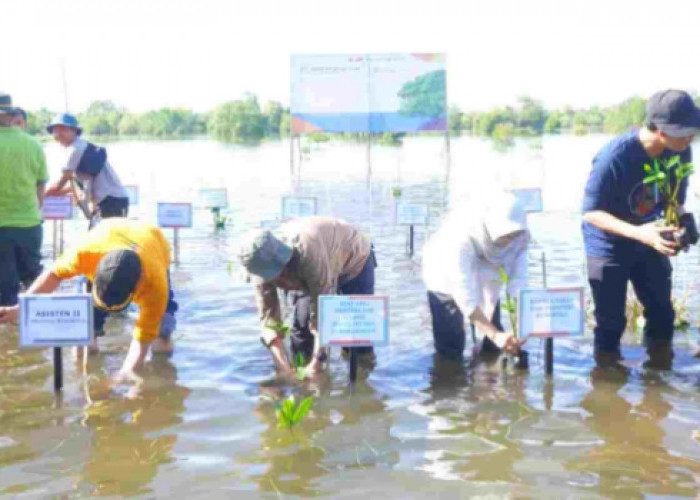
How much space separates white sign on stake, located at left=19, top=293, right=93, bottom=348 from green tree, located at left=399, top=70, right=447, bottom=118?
14386 millimetres

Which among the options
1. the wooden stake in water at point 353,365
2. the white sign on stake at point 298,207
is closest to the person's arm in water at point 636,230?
the wooden stake in water at point 353,365

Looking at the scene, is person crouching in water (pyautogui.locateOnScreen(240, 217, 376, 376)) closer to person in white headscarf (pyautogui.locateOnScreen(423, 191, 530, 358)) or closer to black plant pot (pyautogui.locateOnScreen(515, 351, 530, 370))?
person in white headscarf (pyautogui.locateOnScreen(423, 191, 530, 358))

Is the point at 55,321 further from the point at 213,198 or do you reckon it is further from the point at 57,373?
the point at 213,198

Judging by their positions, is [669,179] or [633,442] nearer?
[633,442]

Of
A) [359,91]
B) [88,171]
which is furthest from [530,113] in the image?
[88,171]

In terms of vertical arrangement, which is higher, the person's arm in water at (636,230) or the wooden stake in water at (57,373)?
the person's arm in water at (636,230)

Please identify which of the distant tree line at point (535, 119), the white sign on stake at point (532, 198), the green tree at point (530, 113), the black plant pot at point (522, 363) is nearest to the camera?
the black plant pot at point (522, 363)

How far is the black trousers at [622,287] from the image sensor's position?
578 cm

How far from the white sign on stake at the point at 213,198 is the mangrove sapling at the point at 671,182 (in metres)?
8.38

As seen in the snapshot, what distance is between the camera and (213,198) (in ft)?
42.8

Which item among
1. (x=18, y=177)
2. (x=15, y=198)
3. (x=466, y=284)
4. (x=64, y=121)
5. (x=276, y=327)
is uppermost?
(x=64, y=121)

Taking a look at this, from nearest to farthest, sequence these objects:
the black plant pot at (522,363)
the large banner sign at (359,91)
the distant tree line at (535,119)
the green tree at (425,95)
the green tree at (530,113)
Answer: the black plant pot at (522,363)
the large banner sign at (359,91)
the green tree at (425,95)
the distant tree line at (535,119)
the green tree at (530,113)

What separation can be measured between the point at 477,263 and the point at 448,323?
67cm

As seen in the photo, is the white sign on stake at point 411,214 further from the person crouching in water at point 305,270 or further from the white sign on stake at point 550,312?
the white sign on stake at point 550,312
